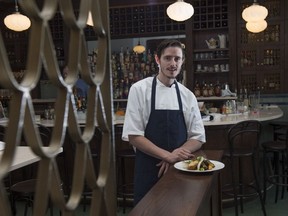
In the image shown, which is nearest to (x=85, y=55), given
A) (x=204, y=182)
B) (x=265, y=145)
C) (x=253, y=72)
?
Result: (x=204, y=182)

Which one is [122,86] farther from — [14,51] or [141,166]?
[141,166]

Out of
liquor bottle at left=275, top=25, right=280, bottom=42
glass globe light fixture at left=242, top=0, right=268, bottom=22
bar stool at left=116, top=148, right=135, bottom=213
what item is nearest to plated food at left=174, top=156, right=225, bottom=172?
bar stool at left=116, top=148, right=135, bottom=213

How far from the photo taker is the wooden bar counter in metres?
1.40

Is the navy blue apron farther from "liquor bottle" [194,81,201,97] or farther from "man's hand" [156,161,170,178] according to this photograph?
"liquor bottle" [194,81,201,97]

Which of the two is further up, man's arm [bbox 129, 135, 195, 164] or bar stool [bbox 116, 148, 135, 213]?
man's arm [bbox 129, 135, 195, 164]

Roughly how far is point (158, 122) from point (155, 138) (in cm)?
12

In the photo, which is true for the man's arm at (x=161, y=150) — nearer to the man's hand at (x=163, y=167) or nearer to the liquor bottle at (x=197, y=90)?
the man's hand at (x=163, y=167)

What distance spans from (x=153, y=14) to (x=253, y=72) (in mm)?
2323

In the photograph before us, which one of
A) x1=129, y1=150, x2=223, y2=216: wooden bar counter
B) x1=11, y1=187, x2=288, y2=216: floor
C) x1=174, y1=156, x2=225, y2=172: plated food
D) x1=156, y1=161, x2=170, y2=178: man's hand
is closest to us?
x1=129, y1=150, x2=223, y2=216: wooden bar counter

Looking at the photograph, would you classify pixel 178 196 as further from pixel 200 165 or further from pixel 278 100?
pixel 278 100

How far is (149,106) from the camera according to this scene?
2.61 metres

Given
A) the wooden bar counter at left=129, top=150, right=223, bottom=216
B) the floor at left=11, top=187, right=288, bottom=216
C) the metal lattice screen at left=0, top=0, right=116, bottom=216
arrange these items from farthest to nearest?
the floor at left=11, top=187, right=288, bottom=216 < the wooden bar counter at left=129, top=150, right=223, bottom=216 < the metal lattice screen at left=0, top=0, right=116, bottom=216

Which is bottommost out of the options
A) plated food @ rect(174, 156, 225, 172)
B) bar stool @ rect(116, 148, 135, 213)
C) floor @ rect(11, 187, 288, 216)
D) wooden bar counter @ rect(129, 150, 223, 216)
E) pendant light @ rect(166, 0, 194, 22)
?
floor @ rect(11, 187, 288, 216)

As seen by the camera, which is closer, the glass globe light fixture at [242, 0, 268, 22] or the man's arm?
the man's arm
